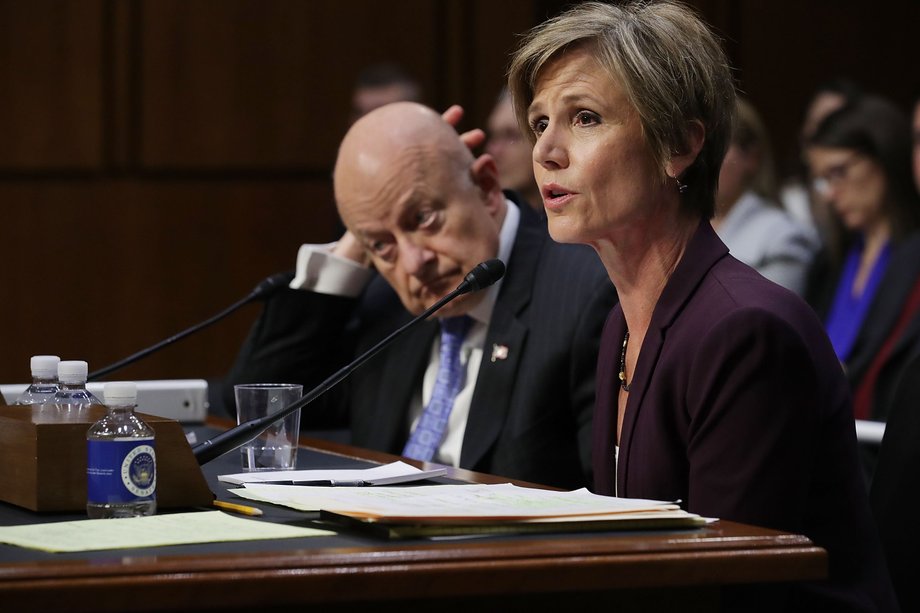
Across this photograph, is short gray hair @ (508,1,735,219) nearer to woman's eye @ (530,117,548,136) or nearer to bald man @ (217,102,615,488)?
woman's eye @ (530,117,548,136)

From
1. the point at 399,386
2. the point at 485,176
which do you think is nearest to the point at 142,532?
the point at 399,386

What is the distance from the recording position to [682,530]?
4.55 feet

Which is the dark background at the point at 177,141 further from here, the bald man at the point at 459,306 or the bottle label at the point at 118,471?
the bottle label at the point at 118,471

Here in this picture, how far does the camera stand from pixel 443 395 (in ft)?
9.21

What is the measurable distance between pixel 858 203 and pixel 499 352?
2902mm

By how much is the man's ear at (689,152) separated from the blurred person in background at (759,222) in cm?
321

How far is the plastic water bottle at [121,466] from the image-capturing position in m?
1.50

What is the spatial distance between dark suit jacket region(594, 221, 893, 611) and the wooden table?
0.87 feet

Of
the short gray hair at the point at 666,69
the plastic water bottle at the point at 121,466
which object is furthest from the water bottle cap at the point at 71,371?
the short gray hair at the point at 666,69

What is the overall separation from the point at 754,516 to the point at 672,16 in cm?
78

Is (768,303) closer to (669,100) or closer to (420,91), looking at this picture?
(669,100)

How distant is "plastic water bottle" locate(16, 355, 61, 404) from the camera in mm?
1889

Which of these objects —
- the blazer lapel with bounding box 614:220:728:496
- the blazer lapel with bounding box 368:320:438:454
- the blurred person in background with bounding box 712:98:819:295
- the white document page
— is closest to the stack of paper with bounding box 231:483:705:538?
the white document page

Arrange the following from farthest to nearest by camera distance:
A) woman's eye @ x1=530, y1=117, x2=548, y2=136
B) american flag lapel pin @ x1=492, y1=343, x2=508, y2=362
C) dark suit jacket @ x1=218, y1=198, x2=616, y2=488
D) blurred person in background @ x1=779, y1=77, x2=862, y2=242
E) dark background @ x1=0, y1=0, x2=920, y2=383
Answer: blurred person in background @ x1=779, y1=77, x2=862, y2=242, dark background @ x1=0, y1=0, x2=920, y2=383, american flag lapel pin @ x1=492, y1=343, x2=508, y2=362, dark suit jacket @ x1=218, y1=198, x2=616, y2=488, woman's eye @ x1=530, y1=117, x2=548, y2=136
